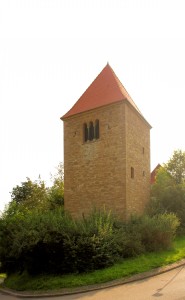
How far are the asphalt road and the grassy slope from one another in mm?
926

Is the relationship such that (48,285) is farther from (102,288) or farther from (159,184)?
(159,184)

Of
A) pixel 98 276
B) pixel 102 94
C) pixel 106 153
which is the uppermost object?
pixel 102 94

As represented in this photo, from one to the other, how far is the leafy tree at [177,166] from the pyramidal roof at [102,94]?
559 centimetres

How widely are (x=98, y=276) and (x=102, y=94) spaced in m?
15.3

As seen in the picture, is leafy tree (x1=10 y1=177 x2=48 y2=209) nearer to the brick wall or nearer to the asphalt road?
the brick wall

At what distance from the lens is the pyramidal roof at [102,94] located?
25562mm

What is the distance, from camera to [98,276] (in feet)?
49.1

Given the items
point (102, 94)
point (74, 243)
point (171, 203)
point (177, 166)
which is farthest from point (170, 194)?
point (74, 243)

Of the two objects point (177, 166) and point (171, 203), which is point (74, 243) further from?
point (177, 166)

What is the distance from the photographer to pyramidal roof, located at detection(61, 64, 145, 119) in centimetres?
2556

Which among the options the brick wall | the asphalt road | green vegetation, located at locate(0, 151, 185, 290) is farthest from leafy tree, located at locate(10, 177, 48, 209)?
the asphalt road

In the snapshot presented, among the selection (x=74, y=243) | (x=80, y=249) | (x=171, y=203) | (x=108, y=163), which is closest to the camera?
(x=80, y=249)

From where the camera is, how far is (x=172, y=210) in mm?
24734

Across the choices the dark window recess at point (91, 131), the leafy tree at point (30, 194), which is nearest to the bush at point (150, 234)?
the dark window recess at point (91, 131)
